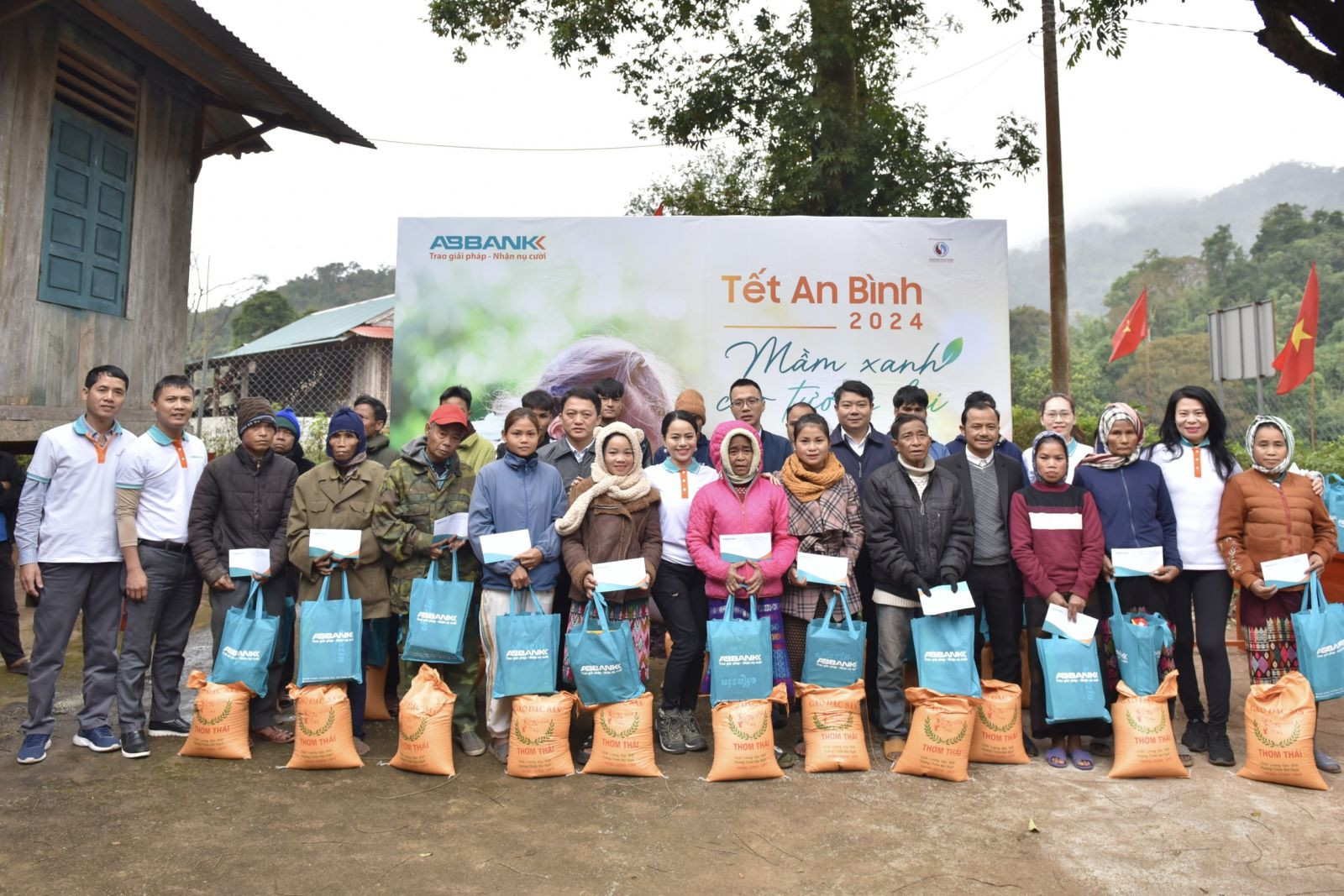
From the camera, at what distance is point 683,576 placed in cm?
434

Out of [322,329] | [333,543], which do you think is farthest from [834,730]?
[322,329]

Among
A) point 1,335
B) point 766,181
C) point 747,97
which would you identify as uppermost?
point 747,97

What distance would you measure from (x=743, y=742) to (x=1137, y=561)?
2.00 m

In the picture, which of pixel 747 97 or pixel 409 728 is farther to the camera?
pixel 747 97

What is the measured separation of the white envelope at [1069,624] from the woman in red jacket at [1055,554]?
0.03 metres

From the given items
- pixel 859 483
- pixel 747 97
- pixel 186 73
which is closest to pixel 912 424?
pixel 859 483

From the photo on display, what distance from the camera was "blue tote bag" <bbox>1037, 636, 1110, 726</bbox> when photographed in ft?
13.1

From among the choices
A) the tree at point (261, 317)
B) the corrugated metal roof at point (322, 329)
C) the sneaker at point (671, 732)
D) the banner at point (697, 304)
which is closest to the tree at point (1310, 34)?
the banner at point (697, 304)

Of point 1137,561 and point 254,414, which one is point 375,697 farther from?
point 1137,561

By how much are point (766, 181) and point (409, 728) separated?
29.2ft

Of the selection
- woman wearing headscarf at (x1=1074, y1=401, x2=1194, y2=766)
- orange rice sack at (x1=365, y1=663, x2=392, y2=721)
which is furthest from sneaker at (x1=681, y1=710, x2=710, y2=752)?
woman wearing headscarf at (x1=1074, y1=401, x2=1194, y2=766)

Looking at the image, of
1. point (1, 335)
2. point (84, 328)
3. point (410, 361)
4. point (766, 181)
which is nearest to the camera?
point (1, 335)

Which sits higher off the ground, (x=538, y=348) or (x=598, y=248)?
(x=598, y=248)

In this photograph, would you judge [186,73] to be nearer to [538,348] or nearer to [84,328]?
[84,328]
